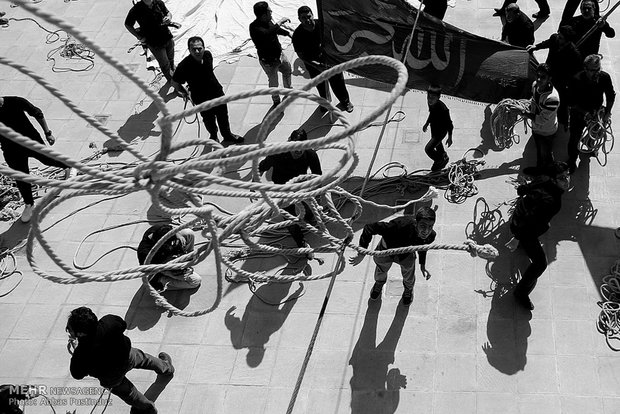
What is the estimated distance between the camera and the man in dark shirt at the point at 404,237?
599cm

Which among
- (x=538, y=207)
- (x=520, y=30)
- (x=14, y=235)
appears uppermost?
(x=520, y=30)

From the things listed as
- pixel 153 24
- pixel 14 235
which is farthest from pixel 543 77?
pixel 14 235

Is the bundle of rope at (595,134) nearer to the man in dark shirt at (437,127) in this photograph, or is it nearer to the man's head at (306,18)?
the man in dark shirt at (437,127)

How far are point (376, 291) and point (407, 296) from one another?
0.31 metres

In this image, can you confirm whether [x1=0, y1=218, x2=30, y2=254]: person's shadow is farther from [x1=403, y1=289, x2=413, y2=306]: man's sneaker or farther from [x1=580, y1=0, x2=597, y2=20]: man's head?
[x1=580, y1=0, x2=597, y2=20]: man's head

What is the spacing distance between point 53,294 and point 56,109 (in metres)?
3.37

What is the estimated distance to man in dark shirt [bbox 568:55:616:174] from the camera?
7211 millimetres

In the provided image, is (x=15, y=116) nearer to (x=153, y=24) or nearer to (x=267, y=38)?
(x=153, y=24)

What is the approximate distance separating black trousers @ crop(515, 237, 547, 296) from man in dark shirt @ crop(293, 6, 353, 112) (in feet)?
10.5

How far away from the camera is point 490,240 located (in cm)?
742

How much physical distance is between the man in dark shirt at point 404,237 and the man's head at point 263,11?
3.49 m

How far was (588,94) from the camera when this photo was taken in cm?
734

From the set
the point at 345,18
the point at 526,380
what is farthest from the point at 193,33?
the point at 526,380

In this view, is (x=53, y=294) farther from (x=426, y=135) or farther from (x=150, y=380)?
(x=426, y=135)
